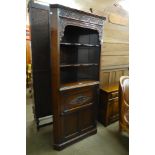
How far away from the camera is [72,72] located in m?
2.64

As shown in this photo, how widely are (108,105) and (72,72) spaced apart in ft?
2.81

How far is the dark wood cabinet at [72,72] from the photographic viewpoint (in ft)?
6.15

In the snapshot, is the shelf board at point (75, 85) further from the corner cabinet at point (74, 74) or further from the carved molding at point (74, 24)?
the carved molding at point (74, 24)

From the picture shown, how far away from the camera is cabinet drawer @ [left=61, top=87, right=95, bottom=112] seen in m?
A: 2.07

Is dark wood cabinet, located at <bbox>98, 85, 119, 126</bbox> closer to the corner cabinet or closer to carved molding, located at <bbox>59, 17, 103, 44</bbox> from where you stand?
the corner cabinet

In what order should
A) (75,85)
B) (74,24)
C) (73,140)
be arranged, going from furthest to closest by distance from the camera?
(73,140) < (75,85) < (74,24)

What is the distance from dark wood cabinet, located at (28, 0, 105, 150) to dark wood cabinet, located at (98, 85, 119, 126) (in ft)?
1.00

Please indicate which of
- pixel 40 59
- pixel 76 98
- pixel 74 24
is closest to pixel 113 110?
pixel 76 98

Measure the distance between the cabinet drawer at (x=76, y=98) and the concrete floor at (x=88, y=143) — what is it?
572 millimetres

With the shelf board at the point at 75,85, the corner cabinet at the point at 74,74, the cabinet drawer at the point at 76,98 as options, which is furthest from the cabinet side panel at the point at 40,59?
the cabinet drawer at the point at 76,98

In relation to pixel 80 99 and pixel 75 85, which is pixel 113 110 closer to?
pixel 80 99

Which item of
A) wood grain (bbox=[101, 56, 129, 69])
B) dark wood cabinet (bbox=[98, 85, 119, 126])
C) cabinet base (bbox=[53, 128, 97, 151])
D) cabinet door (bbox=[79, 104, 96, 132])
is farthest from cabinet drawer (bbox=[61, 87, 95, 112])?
wood grain (bbox=[101, 56, 129, 69])
